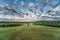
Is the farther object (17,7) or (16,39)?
(17,7)

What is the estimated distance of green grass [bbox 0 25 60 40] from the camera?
2.16 m

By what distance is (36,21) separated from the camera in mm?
2279

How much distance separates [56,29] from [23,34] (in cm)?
61

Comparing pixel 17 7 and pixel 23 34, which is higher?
pixel 17 7

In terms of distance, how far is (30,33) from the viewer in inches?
86.4

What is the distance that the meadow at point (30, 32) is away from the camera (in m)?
2.16

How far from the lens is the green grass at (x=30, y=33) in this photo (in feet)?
7.09

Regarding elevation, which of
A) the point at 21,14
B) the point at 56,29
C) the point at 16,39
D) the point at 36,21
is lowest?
the point at 16,39

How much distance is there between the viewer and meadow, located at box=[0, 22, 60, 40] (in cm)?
216

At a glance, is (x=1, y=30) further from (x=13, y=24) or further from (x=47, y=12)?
(x=47, y=12)

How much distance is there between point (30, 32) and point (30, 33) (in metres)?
0.02

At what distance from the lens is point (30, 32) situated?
220cm

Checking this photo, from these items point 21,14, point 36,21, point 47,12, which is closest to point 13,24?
point 21,14

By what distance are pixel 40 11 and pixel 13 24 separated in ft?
1.84
